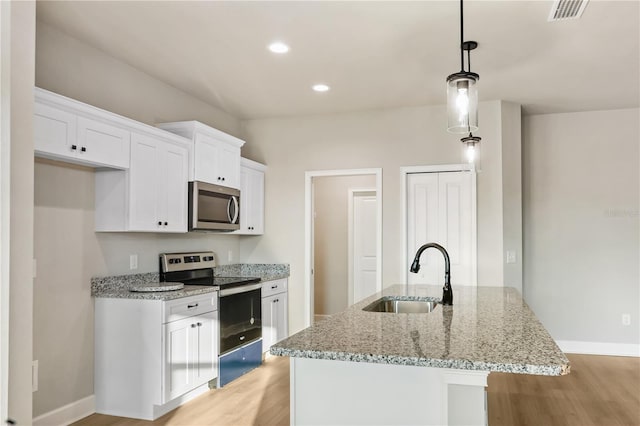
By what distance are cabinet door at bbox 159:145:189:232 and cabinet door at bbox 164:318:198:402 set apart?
79 centimetres

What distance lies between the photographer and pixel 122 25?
3.31m

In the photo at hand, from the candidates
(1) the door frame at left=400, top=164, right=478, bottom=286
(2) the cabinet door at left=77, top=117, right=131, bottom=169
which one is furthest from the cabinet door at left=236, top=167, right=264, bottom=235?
(2) the cabinet door at left=77, top=117, right=131, bottom=169

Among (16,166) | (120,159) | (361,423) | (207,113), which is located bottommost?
(361,423)

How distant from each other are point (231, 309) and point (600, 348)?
158 inches

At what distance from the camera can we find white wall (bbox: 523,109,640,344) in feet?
18.0

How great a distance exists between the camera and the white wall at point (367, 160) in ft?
16.6

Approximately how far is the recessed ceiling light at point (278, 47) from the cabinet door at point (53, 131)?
4.64 ft

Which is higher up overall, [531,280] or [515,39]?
[515,39]

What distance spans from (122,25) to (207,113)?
Result: 1.89 metres

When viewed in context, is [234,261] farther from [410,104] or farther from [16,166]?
[16,166]

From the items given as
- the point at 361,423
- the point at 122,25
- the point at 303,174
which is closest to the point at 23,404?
the point at 361,423

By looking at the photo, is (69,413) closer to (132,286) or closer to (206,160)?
(132,286)

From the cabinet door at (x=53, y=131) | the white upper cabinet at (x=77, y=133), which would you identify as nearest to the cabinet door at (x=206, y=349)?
the white upper cabinet at (x=77, y=133)

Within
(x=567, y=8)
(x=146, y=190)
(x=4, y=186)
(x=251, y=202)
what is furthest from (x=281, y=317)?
(x=4, y=186)
